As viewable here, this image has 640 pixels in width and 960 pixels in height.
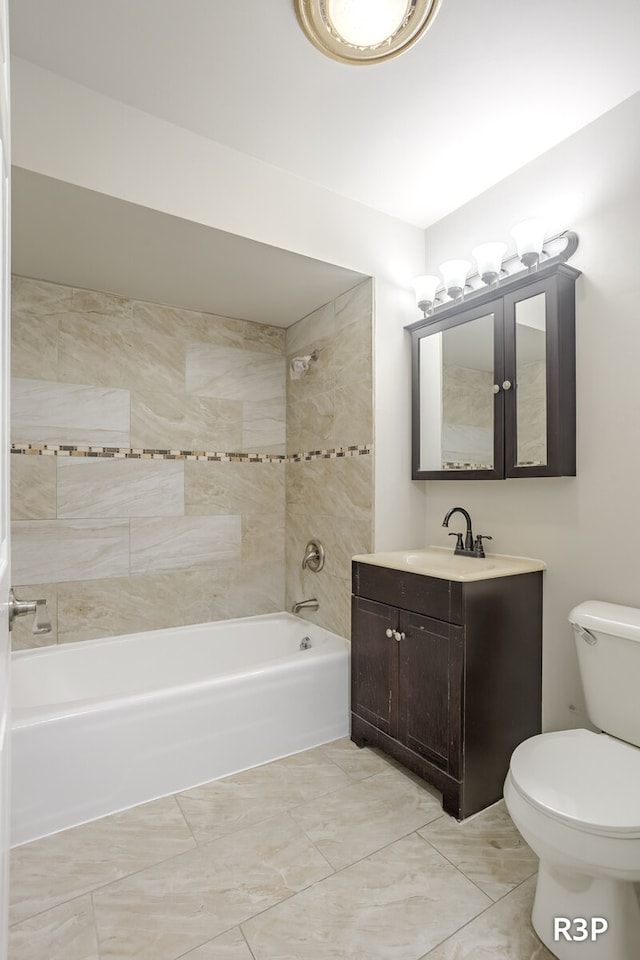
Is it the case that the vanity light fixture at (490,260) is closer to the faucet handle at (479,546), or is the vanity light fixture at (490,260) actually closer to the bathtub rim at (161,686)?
the faucet handle at (479,546)

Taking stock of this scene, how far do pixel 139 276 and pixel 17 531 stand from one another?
52.6 inches

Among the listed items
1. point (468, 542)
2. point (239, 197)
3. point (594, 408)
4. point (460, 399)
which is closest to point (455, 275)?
point (460, 399)

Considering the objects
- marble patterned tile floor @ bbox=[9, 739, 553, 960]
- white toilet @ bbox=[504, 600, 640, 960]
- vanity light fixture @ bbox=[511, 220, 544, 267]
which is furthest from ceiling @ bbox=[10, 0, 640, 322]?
marble patterned tile floor @ bbox=[9, 739, 553, 960]

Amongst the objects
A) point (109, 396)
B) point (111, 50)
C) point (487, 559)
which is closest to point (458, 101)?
point (111, 50)

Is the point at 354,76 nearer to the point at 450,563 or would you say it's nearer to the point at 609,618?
the point at 450,563

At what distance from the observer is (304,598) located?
2973 mm

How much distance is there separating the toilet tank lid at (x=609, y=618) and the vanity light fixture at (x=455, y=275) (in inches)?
56.1

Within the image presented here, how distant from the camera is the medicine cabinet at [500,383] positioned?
74.1 inches

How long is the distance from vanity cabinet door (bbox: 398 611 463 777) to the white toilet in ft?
1.17

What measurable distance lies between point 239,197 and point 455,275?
38.9 inches

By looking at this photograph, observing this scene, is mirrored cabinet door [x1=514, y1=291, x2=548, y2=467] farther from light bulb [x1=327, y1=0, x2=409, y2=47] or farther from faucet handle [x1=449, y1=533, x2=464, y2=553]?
light bulb [x1=327, y1=0, x2=409, y2=47]

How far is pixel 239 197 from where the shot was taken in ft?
6.69

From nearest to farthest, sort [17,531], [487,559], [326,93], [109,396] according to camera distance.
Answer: [326,93] → [487,559] → [17,531] → [109,396]

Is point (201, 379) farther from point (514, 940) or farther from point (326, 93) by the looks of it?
point (514, 940)
